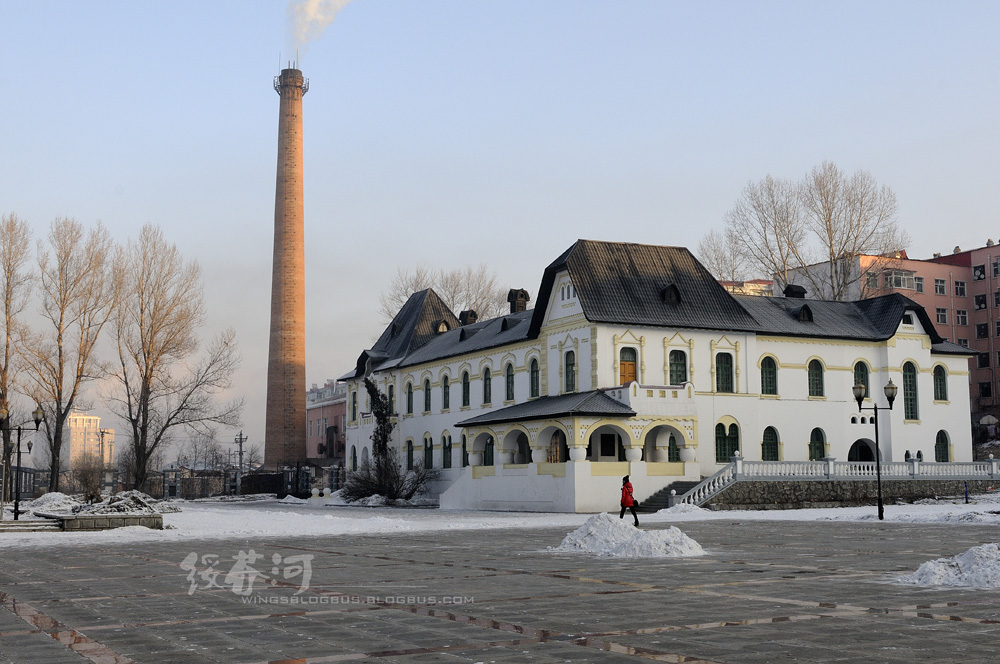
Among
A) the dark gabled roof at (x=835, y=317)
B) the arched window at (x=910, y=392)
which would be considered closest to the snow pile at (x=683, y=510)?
the dark gabled roof at (x=835, y=317)

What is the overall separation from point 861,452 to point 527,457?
15238mm

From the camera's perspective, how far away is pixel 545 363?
1687 inches

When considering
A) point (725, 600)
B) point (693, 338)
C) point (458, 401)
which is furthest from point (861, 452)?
point (725, 600)

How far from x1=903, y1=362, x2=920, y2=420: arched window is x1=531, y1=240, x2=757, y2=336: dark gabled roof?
28.6 feet

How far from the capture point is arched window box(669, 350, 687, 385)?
41.3 meters

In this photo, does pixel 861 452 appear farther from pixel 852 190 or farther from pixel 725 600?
pixel 725 600

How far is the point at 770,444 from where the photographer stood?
43.1 meters

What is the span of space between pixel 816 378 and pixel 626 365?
9829 millimetres

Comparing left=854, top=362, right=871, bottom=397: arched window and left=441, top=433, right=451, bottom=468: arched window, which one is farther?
left=441, top=433, right=451, bottom=468: arched window

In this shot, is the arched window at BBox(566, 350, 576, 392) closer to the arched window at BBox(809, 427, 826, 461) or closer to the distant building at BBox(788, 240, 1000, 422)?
the arched window at BBox(809, 427, 826, 461)

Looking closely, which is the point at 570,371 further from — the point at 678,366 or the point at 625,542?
the point at 625,542

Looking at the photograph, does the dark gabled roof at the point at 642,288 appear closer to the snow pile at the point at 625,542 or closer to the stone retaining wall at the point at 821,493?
the stone retaining wall at the point at 821,493

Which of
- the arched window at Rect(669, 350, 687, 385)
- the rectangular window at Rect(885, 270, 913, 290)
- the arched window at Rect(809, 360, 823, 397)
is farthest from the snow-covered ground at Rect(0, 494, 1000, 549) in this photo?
the rectangular window at Rect(885, 270, 913, 290)

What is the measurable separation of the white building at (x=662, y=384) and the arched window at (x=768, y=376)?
0.06 meters
